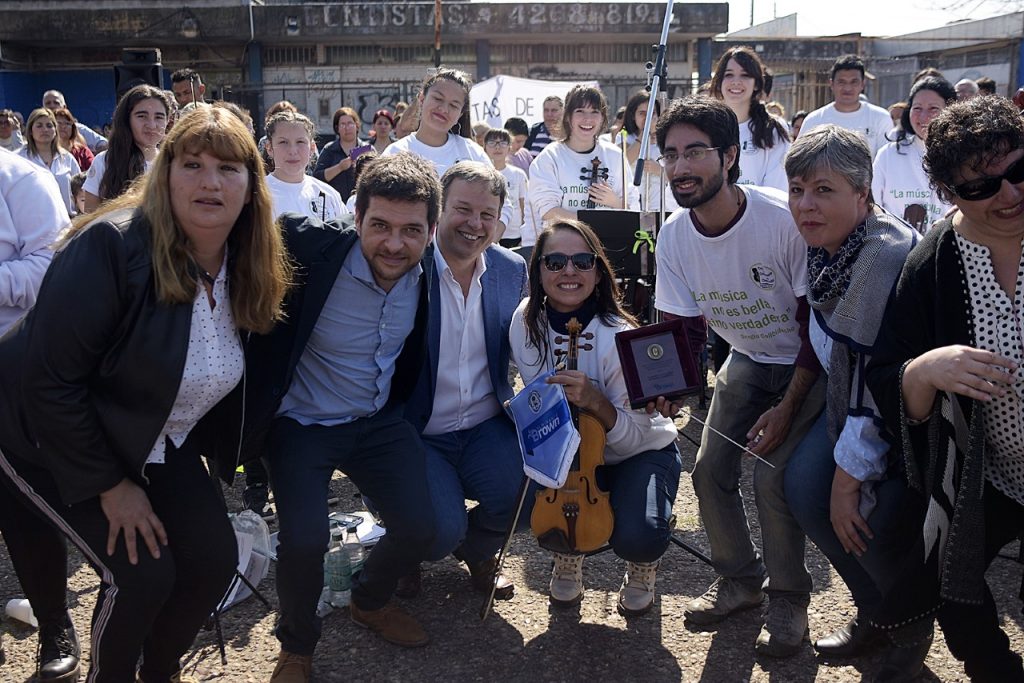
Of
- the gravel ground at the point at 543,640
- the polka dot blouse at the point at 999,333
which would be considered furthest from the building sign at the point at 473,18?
the polka dot blouse at the point at 999,333

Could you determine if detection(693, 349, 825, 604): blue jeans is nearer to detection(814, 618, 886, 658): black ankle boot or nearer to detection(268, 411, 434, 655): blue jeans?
detection(814, 618, 886, 658): black ankle boot

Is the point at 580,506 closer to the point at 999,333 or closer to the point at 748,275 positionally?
the point at 748,275

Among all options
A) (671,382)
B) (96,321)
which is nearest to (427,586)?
(671,382)

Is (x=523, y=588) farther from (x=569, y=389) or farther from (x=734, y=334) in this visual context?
(x=734, y=334)

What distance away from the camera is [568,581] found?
3.76 metres

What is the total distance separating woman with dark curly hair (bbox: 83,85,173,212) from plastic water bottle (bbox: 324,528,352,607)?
8.07 ft

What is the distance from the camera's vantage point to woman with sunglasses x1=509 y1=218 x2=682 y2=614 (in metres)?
3.60

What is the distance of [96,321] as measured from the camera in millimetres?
2592

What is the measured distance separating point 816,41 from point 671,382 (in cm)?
2188

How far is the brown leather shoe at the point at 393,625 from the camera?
3562 mm

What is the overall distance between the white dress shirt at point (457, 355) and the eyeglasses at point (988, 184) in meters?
2.00

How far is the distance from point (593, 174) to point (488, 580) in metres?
3.78

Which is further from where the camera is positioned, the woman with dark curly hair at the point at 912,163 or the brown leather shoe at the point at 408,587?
the woman with dark curly hair at the point at 912,163

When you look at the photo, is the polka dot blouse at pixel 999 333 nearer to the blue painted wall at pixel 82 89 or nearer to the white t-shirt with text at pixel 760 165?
the white t-shirt with text at pixel 760 165
